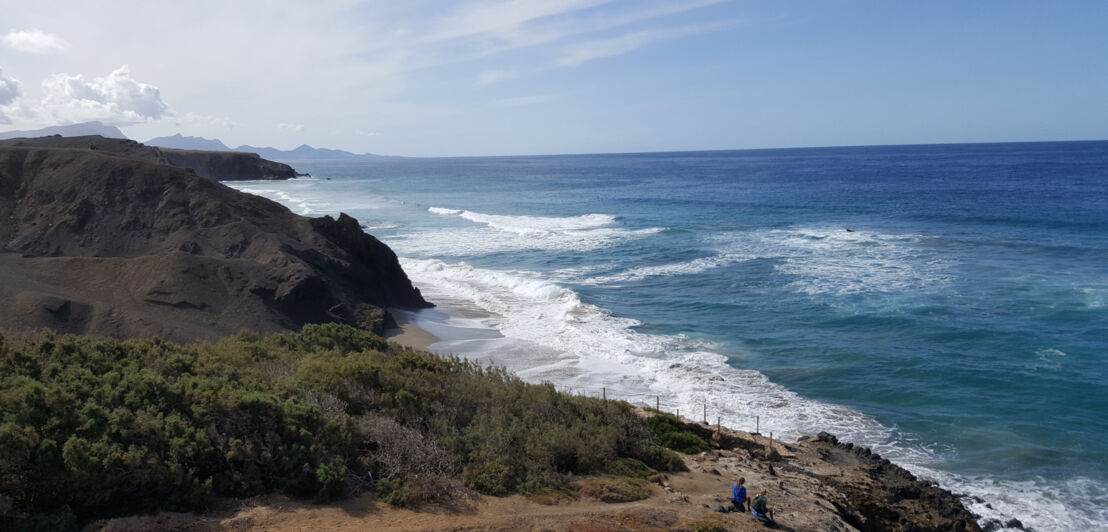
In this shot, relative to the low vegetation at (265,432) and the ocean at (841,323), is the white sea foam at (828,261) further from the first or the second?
the low vegetation at (265,432)

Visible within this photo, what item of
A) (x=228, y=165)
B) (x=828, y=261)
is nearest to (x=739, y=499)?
(x=828, y=261)

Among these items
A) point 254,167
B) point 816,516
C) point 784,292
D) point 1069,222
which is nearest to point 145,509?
point 816,516

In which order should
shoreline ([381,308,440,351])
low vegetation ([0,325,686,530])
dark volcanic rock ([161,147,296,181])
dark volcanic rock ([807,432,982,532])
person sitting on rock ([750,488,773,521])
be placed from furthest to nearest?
dark volcanic rock ([161,147,296,181]), shoreline ([381,308,440,351]), dark volcanic rock ([807,432,982,532]), person sitting on rock ([750,488,773,521]), low vegetation ([0,325,686,530])

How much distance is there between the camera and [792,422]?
1777cm

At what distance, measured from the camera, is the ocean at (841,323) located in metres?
16.8

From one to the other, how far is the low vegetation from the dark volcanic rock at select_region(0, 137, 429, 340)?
376 inches

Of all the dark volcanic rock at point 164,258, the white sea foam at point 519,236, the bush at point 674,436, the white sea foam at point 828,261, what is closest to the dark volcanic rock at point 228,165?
the white sea foam at point 519,236

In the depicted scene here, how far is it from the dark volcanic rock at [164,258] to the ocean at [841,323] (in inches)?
162

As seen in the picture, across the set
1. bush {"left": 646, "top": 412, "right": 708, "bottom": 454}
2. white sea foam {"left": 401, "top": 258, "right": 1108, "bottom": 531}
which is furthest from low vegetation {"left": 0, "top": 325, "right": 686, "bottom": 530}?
white sea foam {"left": 401, "top": 258, "right": 1108, "bottom": 531}

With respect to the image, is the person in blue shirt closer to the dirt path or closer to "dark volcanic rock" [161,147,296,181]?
the dirt path

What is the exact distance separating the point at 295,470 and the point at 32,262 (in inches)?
800

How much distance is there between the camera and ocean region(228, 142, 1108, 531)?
16.8m

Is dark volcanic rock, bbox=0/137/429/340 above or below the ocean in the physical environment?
above

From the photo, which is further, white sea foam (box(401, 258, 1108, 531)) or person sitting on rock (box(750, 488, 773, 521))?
white sea foam (box(401, 258, 1108, 531))
